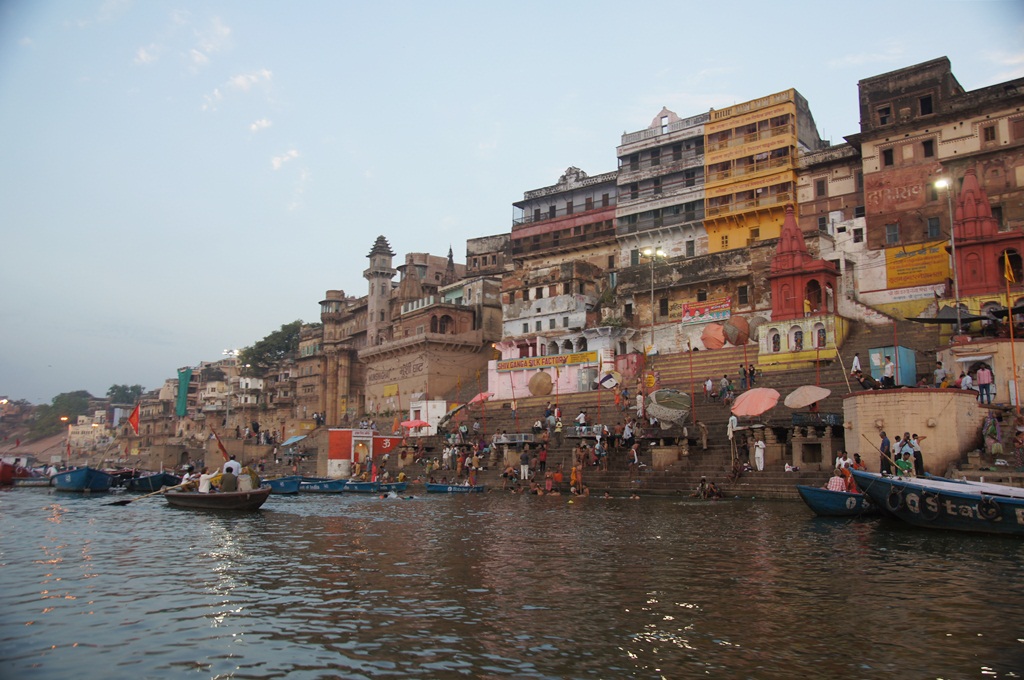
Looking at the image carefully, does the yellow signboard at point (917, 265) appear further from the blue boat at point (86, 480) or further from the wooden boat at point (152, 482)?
the blue boat at point (86, 480)

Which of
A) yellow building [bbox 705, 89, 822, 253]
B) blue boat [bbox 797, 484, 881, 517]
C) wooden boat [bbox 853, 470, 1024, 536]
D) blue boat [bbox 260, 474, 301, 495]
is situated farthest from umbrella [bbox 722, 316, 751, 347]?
wooden boat [bbox 853, 470, 1024, 536]

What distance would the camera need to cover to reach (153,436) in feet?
310

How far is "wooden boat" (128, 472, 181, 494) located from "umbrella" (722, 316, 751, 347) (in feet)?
86.5

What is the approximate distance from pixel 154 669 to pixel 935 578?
9978 millimetres

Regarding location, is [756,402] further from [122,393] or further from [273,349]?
[122,393]

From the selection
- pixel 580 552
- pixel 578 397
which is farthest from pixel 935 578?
pixel 578 397

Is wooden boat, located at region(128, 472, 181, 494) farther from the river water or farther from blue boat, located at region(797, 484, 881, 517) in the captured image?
blue boat, located at region(797, 484, 881, 517)

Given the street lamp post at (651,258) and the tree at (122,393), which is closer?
the street lamp post at (651,258)

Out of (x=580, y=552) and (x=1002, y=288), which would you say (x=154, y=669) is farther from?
(x=1002, y=288)

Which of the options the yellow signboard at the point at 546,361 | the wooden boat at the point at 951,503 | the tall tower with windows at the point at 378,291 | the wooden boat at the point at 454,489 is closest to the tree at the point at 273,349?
the tall tower with windows at the point at 378,291

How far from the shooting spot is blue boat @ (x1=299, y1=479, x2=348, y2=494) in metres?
33.1

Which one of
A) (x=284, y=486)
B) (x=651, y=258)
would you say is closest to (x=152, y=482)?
(x=284, y=486)

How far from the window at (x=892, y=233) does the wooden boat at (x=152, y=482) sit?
33518 millimetres

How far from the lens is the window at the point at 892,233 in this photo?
117ft
